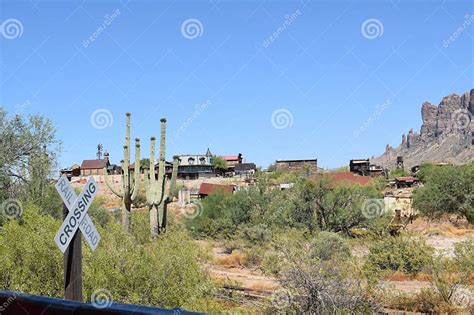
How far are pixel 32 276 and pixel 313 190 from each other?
24193mm

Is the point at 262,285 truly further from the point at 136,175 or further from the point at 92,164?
the point at 92,164

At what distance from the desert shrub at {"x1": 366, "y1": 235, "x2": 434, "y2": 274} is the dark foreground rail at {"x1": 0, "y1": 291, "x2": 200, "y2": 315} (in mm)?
13571

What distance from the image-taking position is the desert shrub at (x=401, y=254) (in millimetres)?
16062

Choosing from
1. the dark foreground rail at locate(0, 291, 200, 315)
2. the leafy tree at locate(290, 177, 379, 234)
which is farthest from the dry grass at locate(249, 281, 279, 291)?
the dark foreground rail at locate(0, 291, 200, 315)

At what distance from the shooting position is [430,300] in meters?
13.8

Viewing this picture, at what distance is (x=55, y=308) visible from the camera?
3.15 m

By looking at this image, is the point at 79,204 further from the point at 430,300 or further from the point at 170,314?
the point at 430,300

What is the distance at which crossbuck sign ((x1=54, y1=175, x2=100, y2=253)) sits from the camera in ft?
14.0

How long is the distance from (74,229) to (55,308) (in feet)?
3.99

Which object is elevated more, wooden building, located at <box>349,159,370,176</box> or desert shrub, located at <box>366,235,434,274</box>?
wooden building, located at <box>349,159,370,176</box>

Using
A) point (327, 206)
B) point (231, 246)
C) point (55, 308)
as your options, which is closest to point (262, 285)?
point (231, 246)

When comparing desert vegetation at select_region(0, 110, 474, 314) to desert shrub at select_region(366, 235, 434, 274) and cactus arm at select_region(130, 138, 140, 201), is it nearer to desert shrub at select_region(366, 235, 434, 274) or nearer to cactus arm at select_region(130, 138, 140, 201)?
desert shrub at select_region(366, 235, 434, 274)

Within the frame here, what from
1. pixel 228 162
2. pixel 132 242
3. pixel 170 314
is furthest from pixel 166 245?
pixel 228 162

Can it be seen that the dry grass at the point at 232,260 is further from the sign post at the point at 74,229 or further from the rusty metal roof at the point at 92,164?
the rusty metal roof at the point at 92,164
